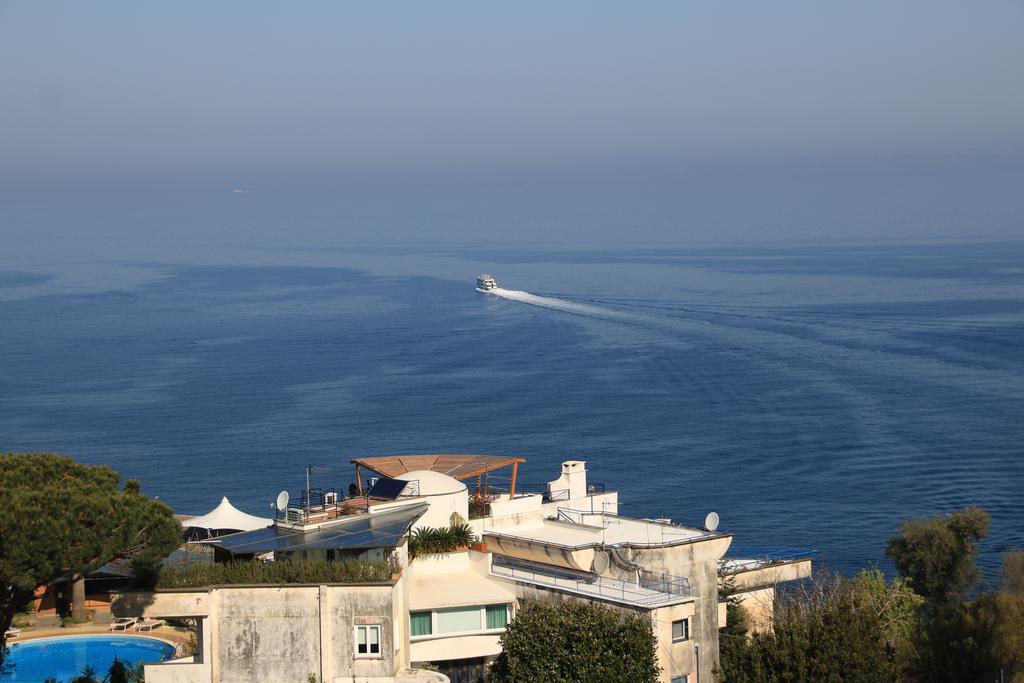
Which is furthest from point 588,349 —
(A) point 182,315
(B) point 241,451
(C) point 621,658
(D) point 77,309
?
(C) point 621,658

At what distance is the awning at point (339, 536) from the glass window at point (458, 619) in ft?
5.89

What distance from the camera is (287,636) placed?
915 inches

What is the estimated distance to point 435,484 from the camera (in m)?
27.8

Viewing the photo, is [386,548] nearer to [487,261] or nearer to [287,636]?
[287,636]

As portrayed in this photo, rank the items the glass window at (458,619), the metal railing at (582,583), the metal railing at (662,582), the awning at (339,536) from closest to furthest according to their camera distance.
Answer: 1. the awning at (339,536)
2. the metal railing at (582,583)
3. the glass window at (458,619)
4. the metal railing at (662,582)

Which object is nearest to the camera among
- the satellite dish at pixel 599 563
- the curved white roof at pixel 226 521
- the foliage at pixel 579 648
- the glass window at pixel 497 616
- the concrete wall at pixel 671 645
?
the foliage at pixel 579 648

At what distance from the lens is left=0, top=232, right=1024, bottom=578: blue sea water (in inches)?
2405

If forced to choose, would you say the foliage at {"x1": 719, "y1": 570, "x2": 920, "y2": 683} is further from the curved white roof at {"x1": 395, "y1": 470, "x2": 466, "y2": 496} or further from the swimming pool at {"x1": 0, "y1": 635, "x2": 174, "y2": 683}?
the swimming pool at {"x1": 0, "y1": 635, "x2": 174, "y2": 683}

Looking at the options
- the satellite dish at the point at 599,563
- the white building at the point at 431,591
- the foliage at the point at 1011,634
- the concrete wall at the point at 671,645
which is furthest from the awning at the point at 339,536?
the foliage at the point at 1011,634

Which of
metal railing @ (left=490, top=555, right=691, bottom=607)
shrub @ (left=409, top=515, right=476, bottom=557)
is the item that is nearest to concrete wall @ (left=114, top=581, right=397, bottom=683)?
shrub @ (left=409, top=515, right=476, bottom=557)

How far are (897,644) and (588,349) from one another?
68.6m

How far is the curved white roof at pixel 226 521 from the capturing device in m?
41.0

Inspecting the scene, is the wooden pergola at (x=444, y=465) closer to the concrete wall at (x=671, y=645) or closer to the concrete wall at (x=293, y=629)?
the concrete wall at (x=671, y=645)

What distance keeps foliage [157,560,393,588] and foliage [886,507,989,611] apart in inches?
987
